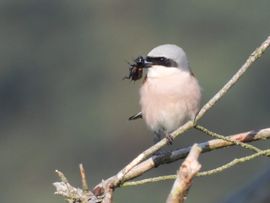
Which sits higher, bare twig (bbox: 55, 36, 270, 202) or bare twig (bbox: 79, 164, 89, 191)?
bare twig (bbox: 55, 36, 270, 202)

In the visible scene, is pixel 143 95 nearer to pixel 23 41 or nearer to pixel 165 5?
pixel 23 41

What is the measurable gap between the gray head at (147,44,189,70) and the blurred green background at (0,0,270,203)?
12.2 metres

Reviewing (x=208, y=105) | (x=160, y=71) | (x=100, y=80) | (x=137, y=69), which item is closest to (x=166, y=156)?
(x=208, y=105)

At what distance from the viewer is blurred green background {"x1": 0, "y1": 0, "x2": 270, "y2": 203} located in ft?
61.3

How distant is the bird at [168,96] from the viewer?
144 inches

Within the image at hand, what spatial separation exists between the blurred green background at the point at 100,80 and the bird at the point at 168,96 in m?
11.9

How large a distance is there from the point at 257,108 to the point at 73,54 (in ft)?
21.1

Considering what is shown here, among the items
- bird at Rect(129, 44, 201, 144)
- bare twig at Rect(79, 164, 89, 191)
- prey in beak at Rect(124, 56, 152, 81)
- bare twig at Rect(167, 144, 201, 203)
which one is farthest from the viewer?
bird at Rect(129, 44, 201, 144)

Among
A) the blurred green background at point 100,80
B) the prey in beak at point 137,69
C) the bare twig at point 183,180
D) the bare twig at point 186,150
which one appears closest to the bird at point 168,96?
the prey in beak at point 137,69

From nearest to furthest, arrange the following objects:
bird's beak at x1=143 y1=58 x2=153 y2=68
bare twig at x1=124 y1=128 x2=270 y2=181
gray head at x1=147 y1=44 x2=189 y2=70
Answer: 1. bare twig at x1=124 y1=128 x2=270 y2=181
2. gray head at x1=147 y1=44 x2=189 y2=70
3. bird's beak at x1=143 y1=58 x2=153 y2=68

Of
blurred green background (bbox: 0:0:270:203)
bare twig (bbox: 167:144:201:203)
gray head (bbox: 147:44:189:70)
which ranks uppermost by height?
blurred green background (bbox: 0:0:270:203)

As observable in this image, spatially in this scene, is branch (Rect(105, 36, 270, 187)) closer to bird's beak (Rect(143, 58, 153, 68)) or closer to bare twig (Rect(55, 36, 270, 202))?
bare twig (Rect(55, 36, 270, 202))

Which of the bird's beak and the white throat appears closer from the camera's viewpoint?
the bird's beak

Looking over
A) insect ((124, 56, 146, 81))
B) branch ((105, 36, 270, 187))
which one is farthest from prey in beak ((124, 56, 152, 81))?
branch ((105, 36, 270, 187))
